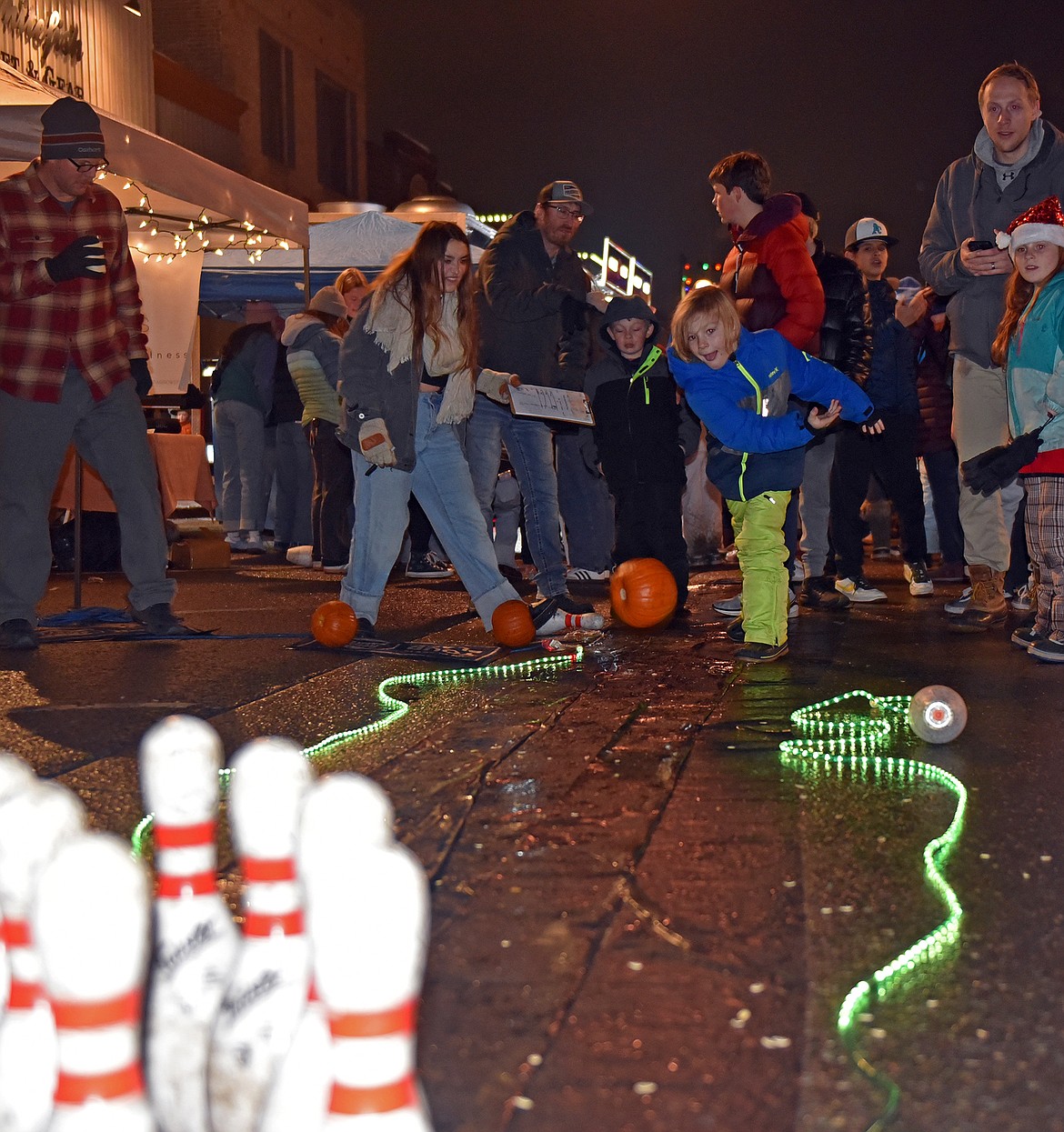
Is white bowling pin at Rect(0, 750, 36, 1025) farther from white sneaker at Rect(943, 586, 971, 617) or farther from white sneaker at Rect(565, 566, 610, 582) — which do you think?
white sneaker at Rect(565, 566, 610, 582)

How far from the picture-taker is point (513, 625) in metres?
6.35

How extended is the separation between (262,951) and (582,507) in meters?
8.20

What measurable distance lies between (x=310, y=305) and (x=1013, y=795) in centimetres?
842

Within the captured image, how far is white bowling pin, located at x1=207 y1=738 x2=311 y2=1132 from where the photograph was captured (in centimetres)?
162

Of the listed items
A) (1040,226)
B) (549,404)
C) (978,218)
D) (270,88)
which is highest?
(270,88)

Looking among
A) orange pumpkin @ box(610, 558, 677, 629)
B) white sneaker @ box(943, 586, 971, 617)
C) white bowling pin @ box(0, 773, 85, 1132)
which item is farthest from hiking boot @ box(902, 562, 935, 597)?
white bowling pin @ box(0, 773, 85, 1132)

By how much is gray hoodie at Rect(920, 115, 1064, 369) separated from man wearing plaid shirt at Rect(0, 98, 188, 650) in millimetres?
4026

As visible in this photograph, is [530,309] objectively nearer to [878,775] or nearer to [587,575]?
[587,575]

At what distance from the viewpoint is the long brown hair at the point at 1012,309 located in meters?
6.23

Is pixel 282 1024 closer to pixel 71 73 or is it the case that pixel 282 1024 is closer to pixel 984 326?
pixel 984 326

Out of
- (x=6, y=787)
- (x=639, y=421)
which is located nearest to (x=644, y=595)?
(x=639, y=421)

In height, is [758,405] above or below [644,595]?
above

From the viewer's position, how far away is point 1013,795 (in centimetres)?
358

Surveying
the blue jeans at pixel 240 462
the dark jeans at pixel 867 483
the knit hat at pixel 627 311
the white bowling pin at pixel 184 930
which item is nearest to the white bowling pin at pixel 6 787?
the white bowling pin at pixel 184 930
